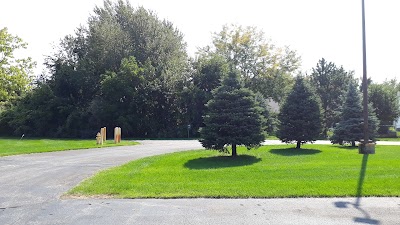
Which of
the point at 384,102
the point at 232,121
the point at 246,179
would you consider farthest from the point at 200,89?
the point at 246,179

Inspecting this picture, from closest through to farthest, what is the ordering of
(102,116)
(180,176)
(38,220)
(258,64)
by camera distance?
(38,220)
(180,176)
(102,116)
(258,64)

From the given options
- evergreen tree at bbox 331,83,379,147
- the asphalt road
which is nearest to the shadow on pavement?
the asphalt road

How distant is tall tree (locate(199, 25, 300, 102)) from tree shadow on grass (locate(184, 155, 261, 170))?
113ft

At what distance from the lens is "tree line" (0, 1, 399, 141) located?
42781 mm

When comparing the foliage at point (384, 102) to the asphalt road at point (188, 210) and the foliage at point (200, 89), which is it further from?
the asphalt road at point (188, 210)

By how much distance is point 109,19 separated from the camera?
156 feet

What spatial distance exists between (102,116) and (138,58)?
7.97 metres

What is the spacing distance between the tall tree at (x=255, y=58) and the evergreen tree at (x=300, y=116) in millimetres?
29067

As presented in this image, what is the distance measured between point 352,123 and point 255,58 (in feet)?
94.4

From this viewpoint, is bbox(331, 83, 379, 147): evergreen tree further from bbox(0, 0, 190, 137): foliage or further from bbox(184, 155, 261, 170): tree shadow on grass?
bbox(0, 0, 190, 137): foliage

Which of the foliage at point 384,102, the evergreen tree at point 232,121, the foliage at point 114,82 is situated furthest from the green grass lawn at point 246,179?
the foliage at point 384,102

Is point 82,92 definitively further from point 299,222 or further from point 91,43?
point 299,222

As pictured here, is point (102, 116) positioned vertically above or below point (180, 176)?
above

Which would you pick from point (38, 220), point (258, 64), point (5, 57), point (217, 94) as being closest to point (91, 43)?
point (5, 57)
